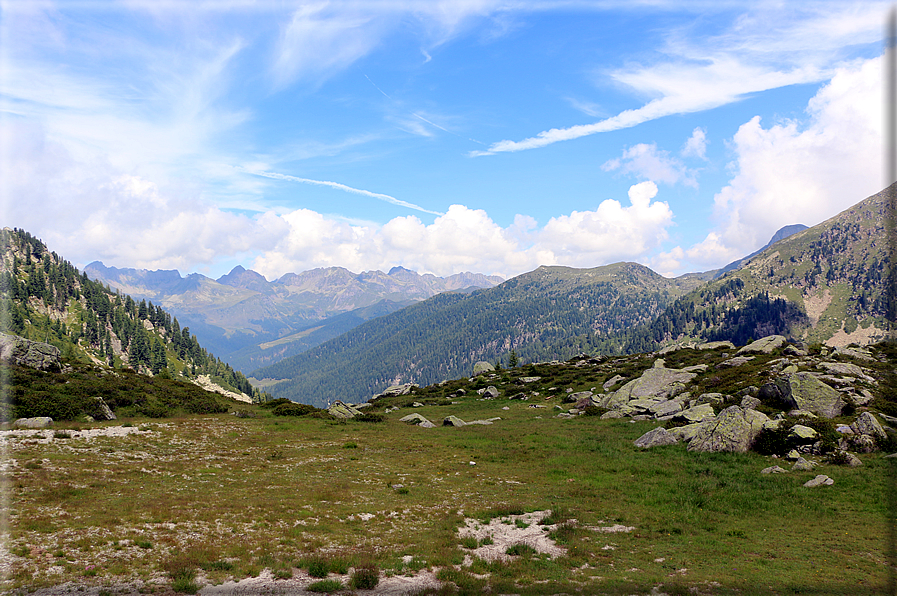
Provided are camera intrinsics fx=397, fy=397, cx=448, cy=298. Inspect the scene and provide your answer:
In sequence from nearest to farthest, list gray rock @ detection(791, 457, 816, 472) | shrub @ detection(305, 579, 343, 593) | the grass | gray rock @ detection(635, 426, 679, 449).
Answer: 1. shrub @ detection(305, 579, 343, 593)
2. the grass
3. gray rock @ detection(791, 457, 816, 472)
4. gray rock @ detection(635, 426, 679, 449)

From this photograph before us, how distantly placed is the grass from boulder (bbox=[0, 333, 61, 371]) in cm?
2422

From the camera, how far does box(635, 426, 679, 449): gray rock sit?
123 feet

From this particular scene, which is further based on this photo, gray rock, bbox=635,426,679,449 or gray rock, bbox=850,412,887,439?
gray rock, bbox=635,426,679,449

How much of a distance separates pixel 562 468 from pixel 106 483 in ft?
105

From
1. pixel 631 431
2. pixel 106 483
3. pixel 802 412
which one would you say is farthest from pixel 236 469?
pixel 802 412

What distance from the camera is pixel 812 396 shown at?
37312mm

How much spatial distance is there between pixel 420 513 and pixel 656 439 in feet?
85.2

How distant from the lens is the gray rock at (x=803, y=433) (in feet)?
105

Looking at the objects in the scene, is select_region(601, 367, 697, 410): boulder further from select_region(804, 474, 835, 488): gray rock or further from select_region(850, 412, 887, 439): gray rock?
select_region(804, 474, 835, 488): gray rock

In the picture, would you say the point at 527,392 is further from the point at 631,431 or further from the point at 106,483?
the point at 106,483

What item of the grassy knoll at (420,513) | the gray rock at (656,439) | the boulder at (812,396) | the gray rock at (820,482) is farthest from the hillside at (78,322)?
the gray rock at (820,482)

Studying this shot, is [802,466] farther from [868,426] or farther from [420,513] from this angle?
[420,513]

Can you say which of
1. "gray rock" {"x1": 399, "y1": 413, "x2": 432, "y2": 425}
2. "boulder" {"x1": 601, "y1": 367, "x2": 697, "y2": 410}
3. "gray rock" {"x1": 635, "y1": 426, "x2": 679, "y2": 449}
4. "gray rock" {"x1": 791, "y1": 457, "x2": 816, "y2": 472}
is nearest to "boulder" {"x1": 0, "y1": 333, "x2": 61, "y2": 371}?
"gray rock" {"x1": 399, "y1": 413, "x2": 432, "y2": 425}

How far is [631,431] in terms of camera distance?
144 ft
